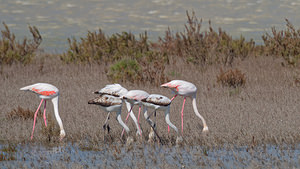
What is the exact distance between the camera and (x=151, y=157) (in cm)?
586

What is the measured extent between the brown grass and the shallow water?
11.5 inches

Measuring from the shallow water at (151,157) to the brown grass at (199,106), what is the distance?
11.5 inches

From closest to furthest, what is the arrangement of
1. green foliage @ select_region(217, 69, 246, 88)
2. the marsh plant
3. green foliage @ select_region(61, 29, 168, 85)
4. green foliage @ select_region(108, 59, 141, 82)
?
1. the marsh plant
2. green foliage @ select_region(217, 69, 246, 88)
3. green foliage @ select_region(108, 59, 141, 82)
4. green foliage @ select_region(61, 29, 168, 85)

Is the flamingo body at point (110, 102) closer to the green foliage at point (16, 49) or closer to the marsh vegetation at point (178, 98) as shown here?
the marsh vegetation at point (178, 98)

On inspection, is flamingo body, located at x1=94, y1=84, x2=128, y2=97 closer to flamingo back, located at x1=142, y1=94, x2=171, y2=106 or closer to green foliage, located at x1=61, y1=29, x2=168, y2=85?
flamingo back, located at x1=142, y1=94, x2=171, y2=106

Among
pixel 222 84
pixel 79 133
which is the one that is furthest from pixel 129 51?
pixel 79 133

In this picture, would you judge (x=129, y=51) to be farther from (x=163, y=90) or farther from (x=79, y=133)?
(x=79, y=133)

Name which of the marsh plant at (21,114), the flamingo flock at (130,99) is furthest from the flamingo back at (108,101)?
the marsh plant at (21,114)

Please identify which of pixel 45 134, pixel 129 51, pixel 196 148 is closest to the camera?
pixel 196 148

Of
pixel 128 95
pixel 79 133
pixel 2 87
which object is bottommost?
pixel 2 87

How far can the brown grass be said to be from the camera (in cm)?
702

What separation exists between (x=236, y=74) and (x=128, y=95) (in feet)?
25.0

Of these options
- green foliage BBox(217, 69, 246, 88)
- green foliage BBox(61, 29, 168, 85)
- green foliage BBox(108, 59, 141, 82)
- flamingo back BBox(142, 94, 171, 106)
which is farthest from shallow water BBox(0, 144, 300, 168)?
green foliage BBox(61, 29, 168, 85)

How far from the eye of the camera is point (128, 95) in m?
5.95
